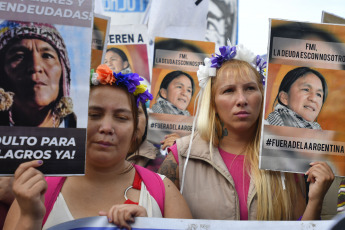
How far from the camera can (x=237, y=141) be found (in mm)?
2590

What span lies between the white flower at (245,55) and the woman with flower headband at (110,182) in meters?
0.76

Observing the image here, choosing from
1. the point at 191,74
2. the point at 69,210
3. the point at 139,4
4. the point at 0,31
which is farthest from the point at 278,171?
the point at 139,4

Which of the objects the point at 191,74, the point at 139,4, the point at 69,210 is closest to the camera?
the point at 69,210

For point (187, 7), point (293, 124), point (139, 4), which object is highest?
point (139, 4)

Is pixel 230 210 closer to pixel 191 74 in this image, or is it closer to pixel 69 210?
pixel 69 210

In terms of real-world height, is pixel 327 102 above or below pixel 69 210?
above

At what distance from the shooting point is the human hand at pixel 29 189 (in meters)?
1.68

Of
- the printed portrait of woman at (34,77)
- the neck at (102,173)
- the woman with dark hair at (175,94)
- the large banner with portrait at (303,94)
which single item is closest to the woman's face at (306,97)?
the large banner with portrait at (303,94)

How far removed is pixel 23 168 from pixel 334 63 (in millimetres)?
1697

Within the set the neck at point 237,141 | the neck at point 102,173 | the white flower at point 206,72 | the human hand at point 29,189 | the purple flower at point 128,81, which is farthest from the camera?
the white flower at point 206,72

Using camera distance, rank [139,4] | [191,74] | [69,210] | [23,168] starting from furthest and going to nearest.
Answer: [139,4] → [191,74] → [69,210] → [23,168]

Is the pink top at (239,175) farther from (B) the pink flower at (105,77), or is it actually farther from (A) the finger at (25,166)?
(A) the finger at (25,166)

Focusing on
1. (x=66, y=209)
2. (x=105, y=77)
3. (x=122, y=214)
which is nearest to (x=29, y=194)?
(x=66, y=209)

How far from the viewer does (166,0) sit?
19.1ft
